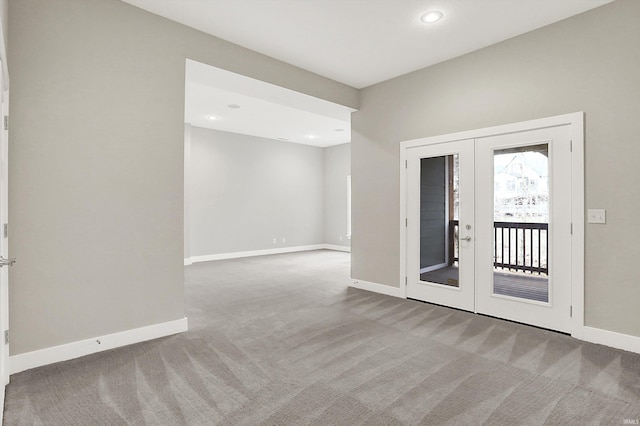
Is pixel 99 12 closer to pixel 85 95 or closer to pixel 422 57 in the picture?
pixel 85 95

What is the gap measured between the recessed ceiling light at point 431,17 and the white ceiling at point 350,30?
45 mm

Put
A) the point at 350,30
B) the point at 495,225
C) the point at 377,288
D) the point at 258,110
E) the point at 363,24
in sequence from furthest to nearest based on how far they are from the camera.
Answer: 1. the point at 258,110
2. the point at 377,288
3. the point at 495,225
4. the point at 350,30
5. the point at 363,24

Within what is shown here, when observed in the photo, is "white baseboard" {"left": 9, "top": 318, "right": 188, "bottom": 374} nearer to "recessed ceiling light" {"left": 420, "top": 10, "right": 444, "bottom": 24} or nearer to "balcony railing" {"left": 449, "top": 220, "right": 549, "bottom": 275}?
"balcony railing" {"left": 449, "top": 220, "right": 549, "bottom": 275}

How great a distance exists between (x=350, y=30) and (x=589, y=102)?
2349mm

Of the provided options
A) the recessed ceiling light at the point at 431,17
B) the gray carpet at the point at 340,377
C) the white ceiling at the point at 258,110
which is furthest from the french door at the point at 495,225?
the white ceiling at the point at 258,110

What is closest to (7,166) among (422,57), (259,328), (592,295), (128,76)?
(128,76)

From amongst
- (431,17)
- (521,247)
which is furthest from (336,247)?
(431,17)

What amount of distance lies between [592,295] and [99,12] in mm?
5022

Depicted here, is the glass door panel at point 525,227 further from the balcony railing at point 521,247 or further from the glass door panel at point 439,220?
→ the glass door panel at point 439,220

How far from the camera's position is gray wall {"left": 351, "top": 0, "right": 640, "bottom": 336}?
301cm

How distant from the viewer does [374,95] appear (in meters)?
5.04

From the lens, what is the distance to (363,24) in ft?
11.2

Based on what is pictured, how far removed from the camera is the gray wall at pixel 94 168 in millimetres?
2654

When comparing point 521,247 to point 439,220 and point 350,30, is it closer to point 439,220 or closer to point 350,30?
point 439,220
